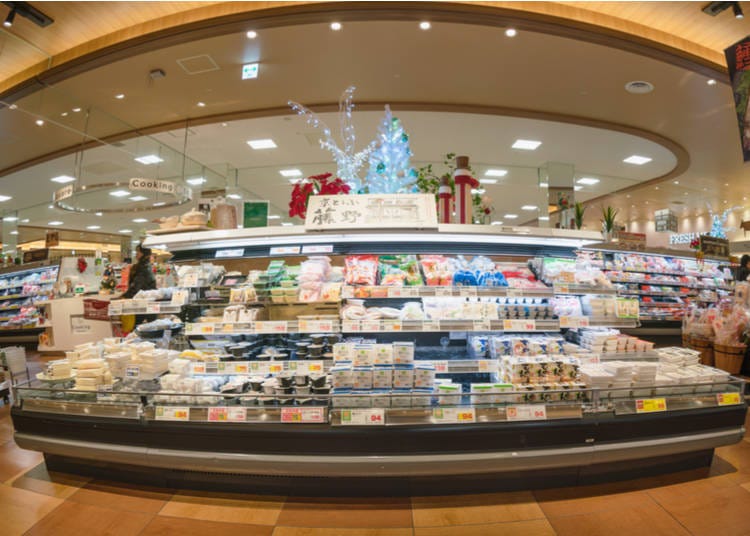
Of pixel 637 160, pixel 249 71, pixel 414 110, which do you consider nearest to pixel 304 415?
pixel 249 71

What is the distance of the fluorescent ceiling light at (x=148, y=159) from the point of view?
746 cm

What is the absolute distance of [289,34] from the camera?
416 centimetres

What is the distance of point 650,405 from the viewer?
2059mm

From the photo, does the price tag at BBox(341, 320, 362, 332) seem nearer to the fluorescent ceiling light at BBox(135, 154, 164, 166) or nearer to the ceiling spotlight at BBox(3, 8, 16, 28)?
the ceiling spotlight at BBox(3, 8, 16, 28)

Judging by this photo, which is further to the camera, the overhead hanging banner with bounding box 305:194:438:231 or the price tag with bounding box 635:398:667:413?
the overhead hanging banner with bounding box 305:194:438:231

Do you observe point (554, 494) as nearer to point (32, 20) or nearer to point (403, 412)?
point (403, 412)

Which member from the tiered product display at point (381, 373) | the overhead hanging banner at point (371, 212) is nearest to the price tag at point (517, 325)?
the tiered product display at point (381, 373)

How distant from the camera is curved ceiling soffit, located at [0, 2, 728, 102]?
12.6ft

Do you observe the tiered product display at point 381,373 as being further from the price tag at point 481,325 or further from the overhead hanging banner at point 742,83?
the overhead hanging banner at point 742,83

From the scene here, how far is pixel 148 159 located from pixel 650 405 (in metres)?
8.68

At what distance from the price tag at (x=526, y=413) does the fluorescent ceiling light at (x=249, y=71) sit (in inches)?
192

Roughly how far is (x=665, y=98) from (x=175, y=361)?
23.4ft

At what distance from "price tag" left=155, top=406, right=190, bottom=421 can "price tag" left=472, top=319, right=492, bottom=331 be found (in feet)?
5.36

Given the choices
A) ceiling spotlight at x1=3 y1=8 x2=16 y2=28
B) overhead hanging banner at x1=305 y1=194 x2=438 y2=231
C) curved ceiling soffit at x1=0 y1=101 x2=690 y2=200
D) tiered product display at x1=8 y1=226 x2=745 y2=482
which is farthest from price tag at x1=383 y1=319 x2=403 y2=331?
ceiling spotlight at x1=3 y1=8 x2=16 y2=28
